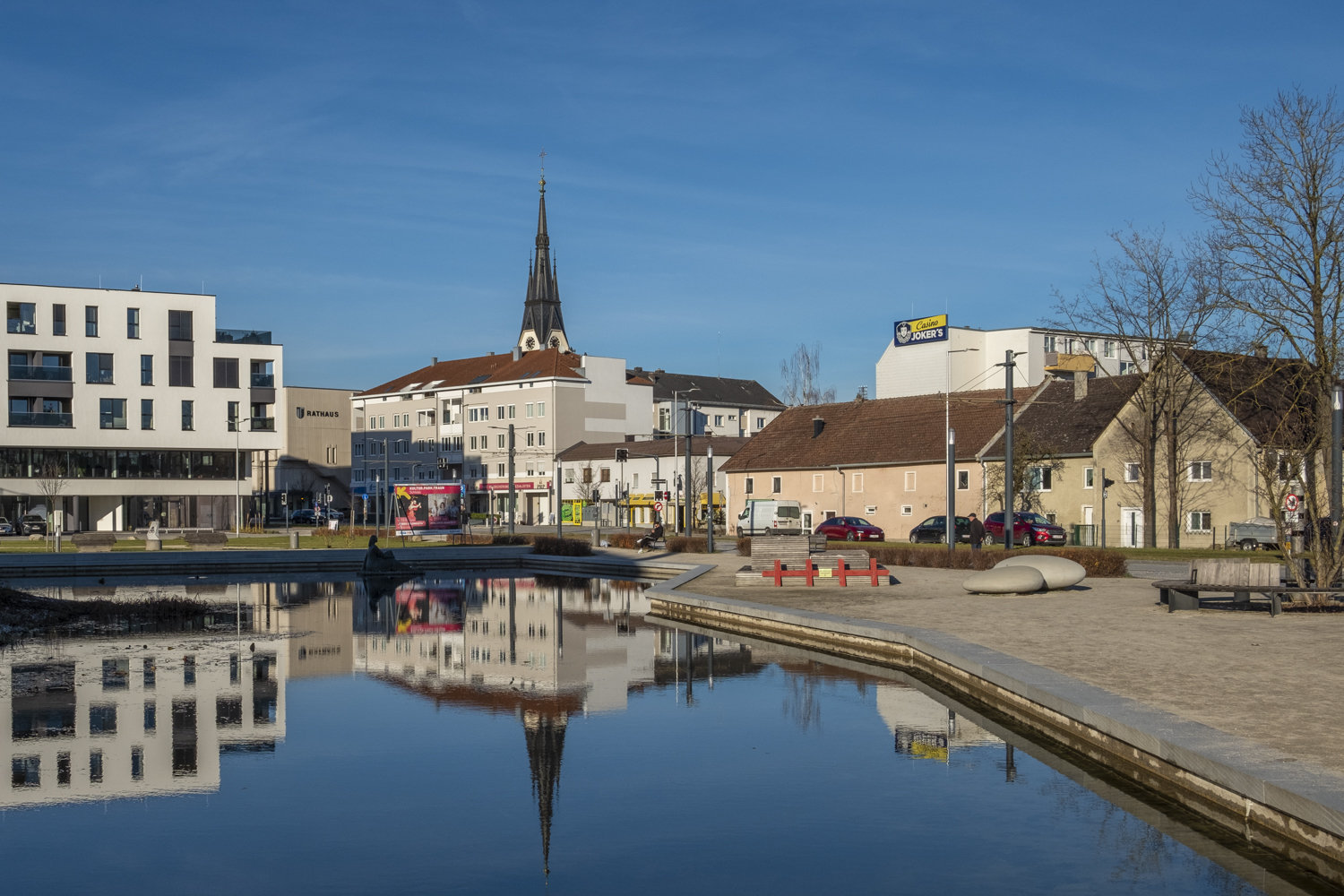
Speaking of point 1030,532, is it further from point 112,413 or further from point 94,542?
point 112,413

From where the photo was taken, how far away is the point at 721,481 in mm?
94375

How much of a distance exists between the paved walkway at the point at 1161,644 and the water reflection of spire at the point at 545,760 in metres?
5.79

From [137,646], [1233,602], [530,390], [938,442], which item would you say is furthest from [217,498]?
[1233,602]

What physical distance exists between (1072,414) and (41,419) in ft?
193

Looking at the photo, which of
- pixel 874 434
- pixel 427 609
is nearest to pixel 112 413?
pixel 874 434

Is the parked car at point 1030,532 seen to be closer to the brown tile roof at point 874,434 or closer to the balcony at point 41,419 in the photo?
the brown tile roof at point 874,434

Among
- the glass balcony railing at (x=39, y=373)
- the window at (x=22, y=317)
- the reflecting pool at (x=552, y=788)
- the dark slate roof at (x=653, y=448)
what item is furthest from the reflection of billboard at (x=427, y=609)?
the dark slate roof at (x=653, y=448)

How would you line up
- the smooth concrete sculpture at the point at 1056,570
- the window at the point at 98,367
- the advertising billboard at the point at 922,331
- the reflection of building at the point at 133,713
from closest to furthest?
the reflection of building at the point at 133,713
the smooth concrete sculpture at the point at 1056,570
the window at the point at 98,367
the advertising billboard at the point at 922,331

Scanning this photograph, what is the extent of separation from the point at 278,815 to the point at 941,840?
206 inches

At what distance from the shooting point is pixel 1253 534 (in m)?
51.6

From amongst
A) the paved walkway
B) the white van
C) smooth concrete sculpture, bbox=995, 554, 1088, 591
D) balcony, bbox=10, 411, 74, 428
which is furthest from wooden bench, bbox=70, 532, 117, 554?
smooth concrete sculpture, bbox=995, 554, 1088, 591

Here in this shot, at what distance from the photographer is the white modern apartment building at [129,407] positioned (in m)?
73.8

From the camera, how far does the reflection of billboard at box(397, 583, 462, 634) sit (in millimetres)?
24312

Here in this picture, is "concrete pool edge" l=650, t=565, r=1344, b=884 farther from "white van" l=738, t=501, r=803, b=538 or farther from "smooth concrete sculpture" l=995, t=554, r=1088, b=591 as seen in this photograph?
"white van" l=738, t=501, r=803, b=538
